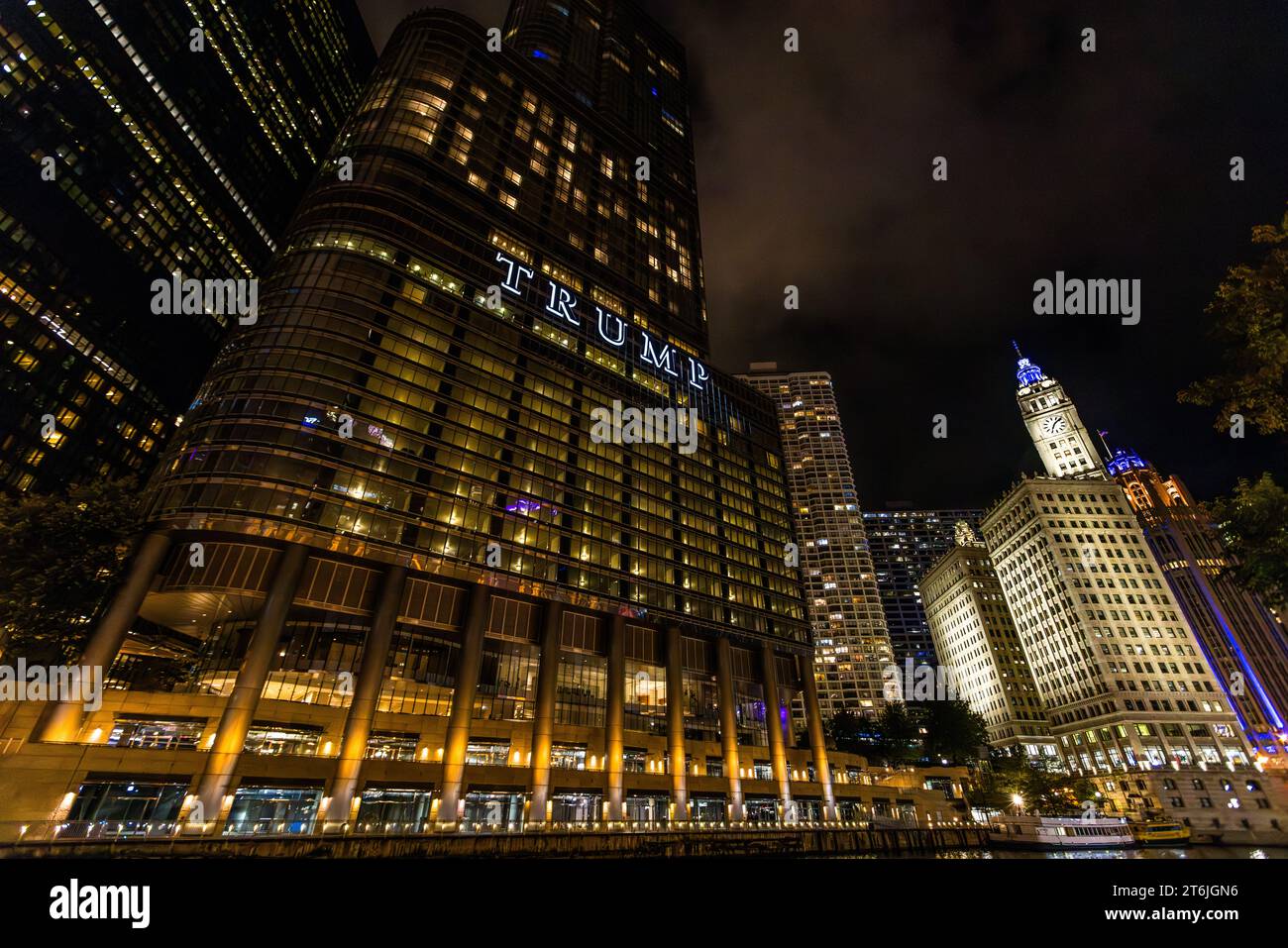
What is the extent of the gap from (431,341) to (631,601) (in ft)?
123

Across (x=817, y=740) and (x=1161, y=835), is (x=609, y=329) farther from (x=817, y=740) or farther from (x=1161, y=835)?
(x=1161, y=835)

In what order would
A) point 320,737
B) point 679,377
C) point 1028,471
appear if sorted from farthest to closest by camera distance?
point 1028,471 → point 679,377 → point 320,737

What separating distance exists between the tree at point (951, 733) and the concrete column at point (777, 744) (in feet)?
139

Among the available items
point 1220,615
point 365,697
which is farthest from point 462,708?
point 1220,615

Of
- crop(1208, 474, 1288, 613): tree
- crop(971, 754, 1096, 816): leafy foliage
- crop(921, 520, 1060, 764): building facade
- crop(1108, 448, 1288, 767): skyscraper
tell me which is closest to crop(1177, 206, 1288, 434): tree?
crop(1208, 474, 1288, 613): tree

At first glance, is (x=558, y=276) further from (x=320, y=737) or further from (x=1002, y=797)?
(x=1002, y=797)

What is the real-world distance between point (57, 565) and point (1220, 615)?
186m

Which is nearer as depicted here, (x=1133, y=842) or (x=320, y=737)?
(x=320, y=737)

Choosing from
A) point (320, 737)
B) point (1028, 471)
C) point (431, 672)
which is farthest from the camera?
point (1028, 471)

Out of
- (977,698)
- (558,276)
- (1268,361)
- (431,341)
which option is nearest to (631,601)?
(431,341)
